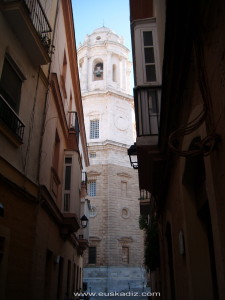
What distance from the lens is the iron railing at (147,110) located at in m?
7.52

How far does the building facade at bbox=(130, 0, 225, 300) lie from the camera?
319 cm

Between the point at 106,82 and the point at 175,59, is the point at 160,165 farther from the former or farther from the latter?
the point at 106,82

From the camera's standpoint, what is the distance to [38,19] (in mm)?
7973

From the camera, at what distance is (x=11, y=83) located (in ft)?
22.7

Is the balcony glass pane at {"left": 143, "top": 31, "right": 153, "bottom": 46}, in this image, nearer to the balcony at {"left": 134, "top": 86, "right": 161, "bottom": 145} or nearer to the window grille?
the balcony at {"left": 134, "top": 86, "right": 161, "bottom": 145}

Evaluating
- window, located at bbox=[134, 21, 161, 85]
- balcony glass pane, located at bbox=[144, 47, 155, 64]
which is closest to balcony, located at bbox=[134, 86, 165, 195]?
window, located at bbox=[134, 21, 161, 85]

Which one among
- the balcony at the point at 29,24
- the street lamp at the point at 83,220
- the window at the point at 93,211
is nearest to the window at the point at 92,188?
the window at the point at 93,211

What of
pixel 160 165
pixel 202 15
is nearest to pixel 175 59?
pixel 202 15

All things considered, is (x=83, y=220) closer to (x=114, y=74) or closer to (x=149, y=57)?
(x=149, y=57)

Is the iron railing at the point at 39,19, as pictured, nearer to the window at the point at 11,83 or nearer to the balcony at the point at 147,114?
the window at the point at 11,83

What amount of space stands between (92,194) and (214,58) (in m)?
34.2

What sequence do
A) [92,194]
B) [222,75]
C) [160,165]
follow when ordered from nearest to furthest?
[222,75] < [160,165] < [92,194]

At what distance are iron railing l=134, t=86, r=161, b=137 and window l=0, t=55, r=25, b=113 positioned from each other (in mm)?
2726

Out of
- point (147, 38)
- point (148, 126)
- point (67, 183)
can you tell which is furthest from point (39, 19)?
point (67, 183)
